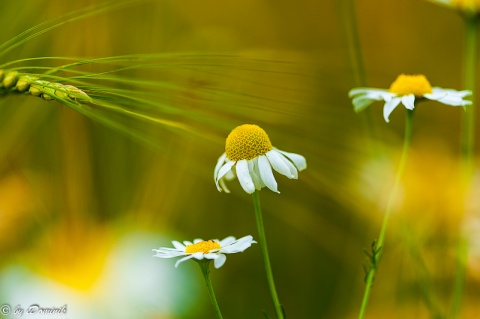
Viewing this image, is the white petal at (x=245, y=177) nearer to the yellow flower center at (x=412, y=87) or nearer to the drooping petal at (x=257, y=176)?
the drooping petal at (x=257, y=176)

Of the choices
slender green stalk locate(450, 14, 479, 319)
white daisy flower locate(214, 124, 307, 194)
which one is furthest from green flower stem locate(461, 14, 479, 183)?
white daisy flower locate(214, 124, 307, 194)

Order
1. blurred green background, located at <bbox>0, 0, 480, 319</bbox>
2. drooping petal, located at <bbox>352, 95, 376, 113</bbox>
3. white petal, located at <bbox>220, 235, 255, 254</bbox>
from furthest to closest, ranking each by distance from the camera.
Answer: blurred green background, located at <bbox>0, 0, 480, 319</bbox> < drooping petal, located at <bbox>352, 95, 376, 113</bbox> < white petal, located at <bbox>220, 235, 255, 254</bbox>

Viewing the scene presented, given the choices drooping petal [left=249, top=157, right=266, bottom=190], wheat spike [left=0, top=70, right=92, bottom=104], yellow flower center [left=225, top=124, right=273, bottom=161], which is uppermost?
yellow flower center [left=225, top=124, right=273, bottom=161]

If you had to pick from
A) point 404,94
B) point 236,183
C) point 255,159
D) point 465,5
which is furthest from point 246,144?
point 236,183

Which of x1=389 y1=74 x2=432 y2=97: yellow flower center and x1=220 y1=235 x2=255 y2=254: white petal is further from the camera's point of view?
x1=389 y1=74 x2=432 y2=97: yellow flower center

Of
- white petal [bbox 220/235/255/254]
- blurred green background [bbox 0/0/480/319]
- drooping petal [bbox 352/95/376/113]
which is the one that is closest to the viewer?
white petal [bbox 220/235/255/254]

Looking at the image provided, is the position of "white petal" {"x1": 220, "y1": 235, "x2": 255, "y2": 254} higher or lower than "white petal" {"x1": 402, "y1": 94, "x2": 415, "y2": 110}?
lower

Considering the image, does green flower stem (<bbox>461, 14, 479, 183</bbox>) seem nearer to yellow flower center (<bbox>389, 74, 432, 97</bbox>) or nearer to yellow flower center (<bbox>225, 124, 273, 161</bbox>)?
yellow flower center (<bbox>389, 74, 432, 97</bbox>)
